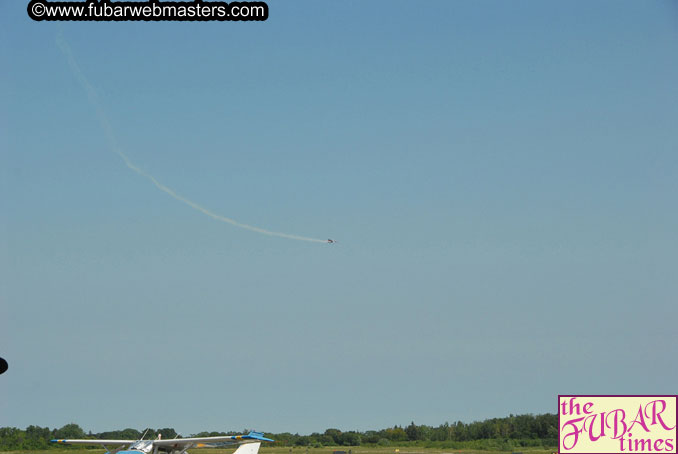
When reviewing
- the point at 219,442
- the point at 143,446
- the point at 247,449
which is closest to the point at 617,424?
the point at 143,446

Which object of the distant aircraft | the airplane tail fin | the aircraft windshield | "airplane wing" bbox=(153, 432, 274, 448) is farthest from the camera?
the airplane tail fin

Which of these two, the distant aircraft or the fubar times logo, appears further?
the distant aircraft

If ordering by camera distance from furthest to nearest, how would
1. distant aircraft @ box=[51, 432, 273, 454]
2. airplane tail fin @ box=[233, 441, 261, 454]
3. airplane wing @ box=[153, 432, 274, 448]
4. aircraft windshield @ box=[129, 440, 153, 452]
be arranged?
airplane tail fin @ box=[233, 441, 261, 454], airplane wing @ box=[153, 432, 274, 448], distant aircraft @ box=[51, 432, 273, 454], aircraft windshield @ box=[129, 440, 153, 452]

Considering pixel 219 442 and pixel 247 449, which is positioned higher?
pixel 219 442

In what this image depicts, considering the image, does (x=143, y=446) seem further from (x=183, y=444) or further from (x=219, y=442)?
(x=219, y=442)

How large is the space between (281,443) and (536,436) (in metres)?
55.5

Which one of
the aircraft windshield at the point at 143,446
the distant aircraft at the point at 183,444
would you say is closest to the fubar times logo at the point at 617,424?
the distant aircraft at the point at 183,444

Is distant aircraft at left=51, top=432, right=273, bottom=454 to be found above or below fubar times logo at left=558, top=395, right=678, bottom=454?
below

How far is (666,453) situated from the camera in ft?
164

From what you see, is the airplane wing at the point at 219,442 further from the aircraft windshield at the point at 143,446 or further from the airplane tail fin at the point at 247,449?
the aircraft windshield at the point at 143,446

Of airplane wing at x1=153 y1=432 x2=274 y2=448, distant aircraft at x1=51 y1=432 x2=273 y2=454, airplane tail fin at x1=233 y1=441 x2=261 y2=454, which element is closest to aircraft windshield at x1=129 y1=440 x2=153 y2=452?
distant aircraft at x1=51 y1=432 x2=273 y2=454

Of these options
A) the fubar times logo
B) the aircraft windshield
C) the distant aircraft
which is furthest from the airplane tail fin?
the fubar times logo

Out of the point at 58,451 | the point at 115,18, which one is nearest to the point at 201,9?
the point at 115,18

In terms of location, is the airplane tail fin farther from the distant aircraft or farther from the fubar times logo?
the fubar times logo
